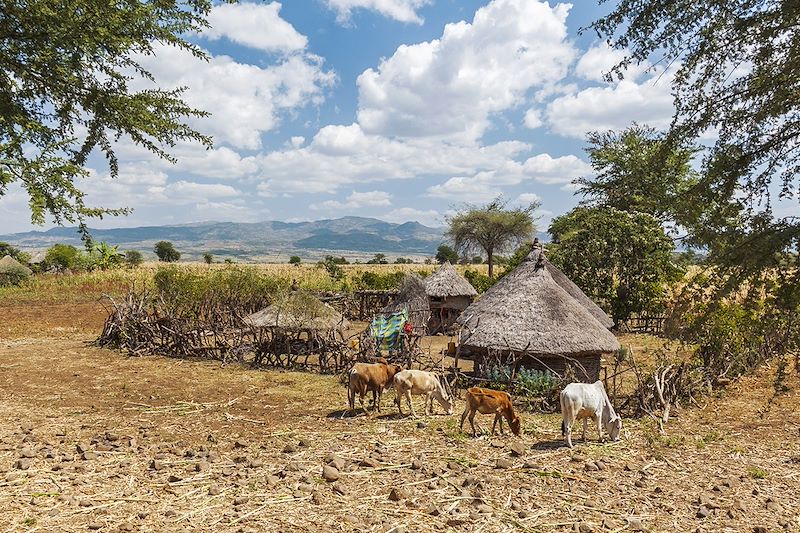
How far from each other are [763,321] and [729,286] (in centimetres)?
46

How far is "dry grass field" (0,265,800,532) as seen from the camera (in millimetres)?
5191

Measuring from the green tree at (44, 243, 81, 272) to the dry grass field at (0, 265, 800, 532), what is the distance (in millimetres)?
36749

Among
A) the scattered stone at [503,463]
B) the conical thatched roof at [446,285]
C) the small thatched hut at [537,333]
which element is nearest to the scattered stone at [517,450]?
the scattered stone at [503,463]

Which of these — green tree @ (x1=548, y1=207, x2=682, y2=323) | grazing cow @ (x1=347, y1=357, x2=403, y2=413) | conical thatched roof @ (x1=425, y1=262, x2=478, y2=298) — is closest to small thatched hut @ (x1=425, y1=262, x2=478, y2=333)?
conical thatched roof @ (x1=425, y1=262, x2=478, y2=298)

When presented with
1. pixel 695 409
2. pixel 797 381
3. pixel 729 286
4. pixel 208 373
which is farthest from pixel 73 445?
pixel 797 381

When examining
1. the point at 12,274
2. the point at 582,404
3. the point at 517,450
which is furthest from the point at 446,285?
the point at 12,274

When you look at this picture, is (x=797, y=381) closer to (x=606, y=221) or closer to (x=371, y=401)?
(x=371, y=401)

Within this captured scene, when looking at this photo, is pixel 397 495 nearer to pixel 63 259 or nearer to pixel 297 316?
pixel 297 316

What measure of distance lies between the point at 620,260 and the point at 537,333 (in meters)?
13.3

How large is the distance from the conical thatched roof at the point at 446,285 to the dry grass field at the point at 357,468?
493 inches

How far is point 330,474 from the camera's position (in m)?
6.16

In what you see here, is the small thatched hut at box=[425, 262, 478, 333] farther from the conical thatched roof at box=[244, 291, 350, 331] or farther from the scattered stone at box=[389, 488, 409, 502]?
the scattered stone at box=[389, 488, 409, 502]

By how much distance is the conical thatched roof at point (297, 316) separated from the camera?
1455cm

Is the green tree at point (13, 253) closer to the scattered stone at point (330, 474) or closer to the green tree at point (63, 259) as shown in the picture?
the green tree at point (63, 259)
